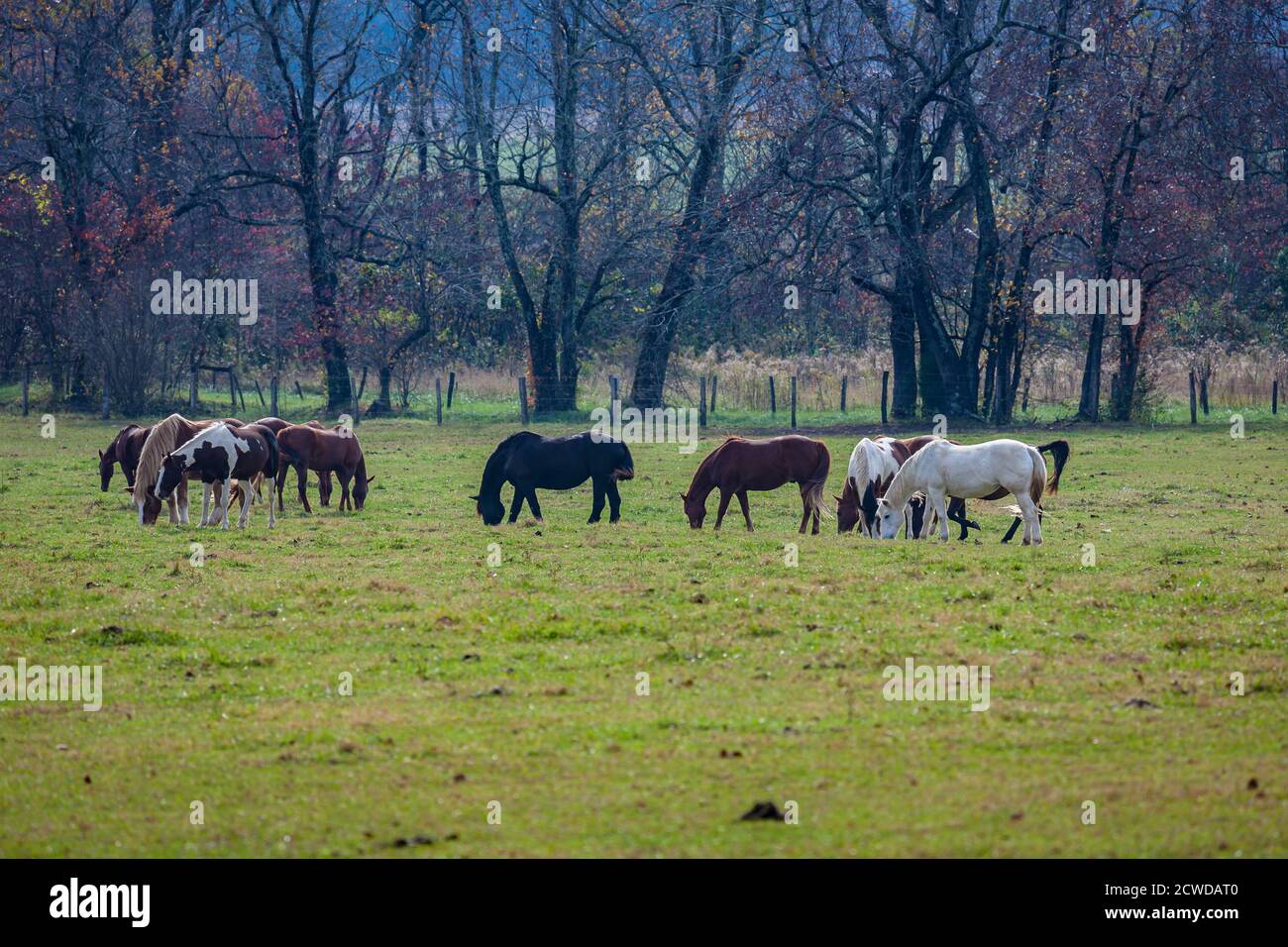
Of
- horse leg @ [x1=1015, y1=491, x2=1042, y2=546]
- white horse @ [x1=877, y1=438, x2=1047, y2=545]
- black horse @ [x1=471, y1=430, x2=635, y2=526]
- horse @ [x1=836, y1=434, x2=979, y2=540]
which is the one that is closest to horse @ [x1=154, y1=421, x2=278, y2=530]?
black horse @ [x1=471, y1=430, x2=635, y2=526]

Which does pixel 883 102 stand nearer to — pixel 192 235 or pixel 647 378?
pixel 647 378

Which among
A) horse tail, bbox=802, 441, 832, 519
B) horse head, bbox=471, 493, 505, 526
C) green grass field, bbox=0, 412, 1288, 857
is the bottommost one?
green grass field, bbox=0, 412, 1288, 857

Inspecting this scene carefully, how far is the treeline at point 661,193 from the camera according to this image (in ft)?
120

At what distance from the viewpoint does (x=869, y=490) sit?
1802cm

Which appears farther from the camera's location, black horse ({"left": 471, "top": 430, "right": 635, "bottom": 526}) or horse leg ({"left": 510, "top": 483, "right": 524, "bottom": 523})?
black horse ({"left": 471, "top": 430, "right": 635, "bottom": 526})

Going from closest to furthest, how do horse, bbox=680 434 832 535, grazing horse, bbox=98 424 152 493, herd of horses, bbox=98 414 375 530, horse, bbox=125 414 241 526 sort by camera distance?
herd of horses, bbox=98 414 375 530
horse, bbox=125 414 241 526
horse, bbox=680 434 832 535
grazing horse, bbox=98 424 152 493

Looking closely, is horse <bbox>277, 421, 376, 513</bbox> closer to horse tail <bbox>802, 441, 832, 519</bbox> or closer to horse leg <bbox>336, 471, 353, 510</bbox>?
horse leg <bbox>336, 471, 353, 510</bbox>

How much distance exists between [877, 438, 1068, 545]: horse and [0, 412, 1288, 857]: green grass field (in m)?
0.53

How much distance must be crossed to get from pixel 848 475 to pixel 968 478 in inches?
78.7

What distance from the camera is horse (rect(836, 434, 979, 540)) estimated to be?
17938 millimetres

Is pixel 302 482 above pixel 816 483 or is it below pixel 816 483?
below

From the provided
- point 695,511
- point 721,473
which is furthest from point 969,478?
point 695,511

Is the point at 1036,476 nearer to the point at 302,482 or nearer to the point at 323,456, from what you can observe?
the point at 323,456

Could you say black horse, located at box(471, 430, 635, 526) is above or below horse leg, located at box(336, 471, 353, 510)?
above
